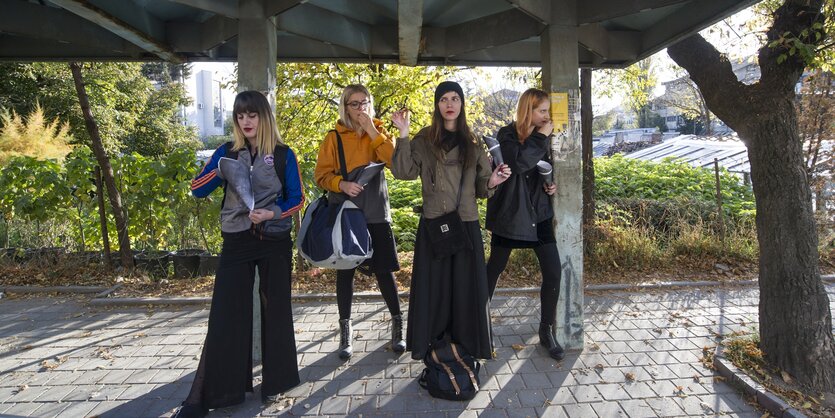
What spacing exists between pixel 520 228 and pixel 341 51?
2.46 m

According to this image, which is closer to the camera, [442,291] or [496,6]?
[442,291]

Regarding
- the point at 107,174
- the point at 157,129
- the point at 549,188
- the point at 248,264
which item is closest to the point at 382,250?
the point at 248,264

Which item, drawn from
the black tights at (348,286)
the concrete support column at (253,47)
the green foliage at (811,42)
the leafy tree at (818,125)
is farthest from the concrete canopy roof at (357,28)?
the leafy tree at (818,125)

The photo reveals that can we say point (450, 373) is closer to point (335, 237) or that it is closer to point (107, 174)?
point (335, 237)

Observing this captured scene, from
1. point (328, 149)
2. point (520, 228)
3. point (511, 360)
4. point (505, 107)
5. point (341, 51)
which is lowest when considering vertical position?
point (511, 360)

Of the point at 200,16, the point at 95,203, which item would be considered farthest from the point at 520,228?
the point at 95,203

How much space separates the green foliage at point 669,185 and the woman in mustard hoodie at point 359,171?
7.30m

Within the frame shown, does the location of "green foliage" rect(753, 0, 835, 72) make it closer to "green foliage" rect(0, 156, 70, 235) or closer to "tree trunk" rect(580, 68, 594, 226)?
"tree trunk" rect(580, 68, 594, 226)

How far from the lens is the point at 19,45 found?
453 cm

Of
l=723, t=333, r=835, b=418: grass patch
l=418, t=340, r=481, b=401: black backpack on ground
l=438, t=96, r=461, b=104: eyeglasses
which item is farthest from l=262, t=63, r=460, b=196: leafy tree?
l=723, t=333, r=835, b=418: grass patch

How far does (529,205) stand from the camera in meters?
3.78

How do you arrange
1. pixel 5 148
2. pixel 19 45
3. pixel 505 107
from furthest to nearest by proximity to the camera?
pixel 505 107, pixel 5 148, pixel 19 45

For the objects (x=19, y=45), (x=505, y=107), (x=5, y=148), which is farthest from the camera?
(x=505, y=107)

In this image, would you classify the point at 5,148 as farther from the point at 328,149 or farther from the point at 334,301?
the point at 328,149
